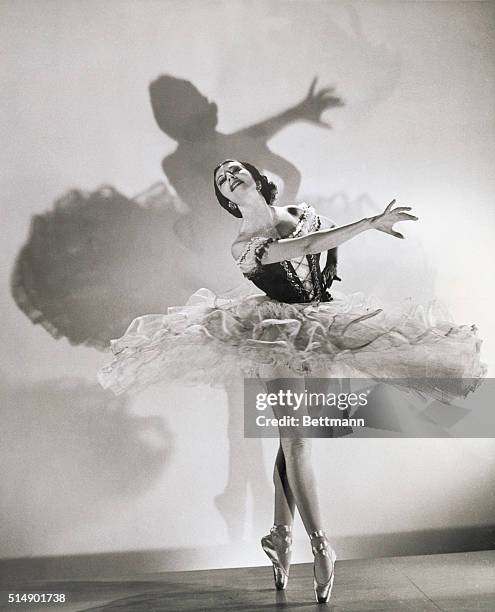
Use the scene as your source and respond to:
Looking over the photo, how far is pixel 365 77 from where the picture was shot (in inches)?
110

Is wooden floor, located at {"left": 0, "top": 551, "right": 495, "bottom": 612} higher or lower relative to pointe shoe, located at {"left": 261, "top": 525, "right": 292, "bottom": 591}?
lower

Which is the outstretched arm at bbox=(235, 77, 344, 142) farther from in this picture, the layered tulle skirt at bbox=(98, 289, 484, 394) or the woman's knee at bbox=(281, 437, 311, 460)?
the woman's knee at bbox=(281, 437, 311, 460)

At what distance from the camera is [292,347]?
7.20ft

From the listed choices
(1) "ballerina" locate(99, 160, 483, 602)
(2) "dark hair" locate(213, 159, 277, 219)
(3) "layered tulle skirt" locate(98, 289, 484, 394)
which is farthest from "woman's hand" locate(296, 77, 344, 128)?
(3) "layered tulle skirt" locate(98, 289, 484, 394)

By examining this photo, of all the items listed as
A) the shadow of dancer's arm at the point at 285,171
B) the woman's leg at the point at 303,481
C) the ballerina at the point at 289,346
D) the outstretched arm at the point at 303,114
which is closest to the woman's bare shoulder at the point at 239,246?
the ballerina at the point at 289,346

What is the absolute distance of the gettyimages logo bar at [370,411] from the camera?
240 cm

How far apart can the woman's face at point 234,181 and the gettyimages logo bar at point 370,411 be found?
2.13 ft

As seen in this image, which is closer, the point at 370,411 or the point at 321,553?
the point at 321,553

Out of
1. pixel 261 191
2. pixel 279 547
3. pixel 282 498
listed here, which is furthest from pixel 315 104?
pixel 279 547

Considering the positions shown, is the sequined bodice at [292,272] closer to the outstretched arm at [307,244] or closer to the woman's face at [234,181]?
the outstretched arm at [307,244]

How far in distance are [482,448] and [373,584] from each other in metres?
0.78

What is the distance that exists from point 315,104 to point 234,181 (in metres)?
0.58

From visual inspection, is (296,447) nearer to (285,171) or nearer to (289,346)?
(289,346)

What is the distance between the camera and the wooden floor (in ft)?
6.77
